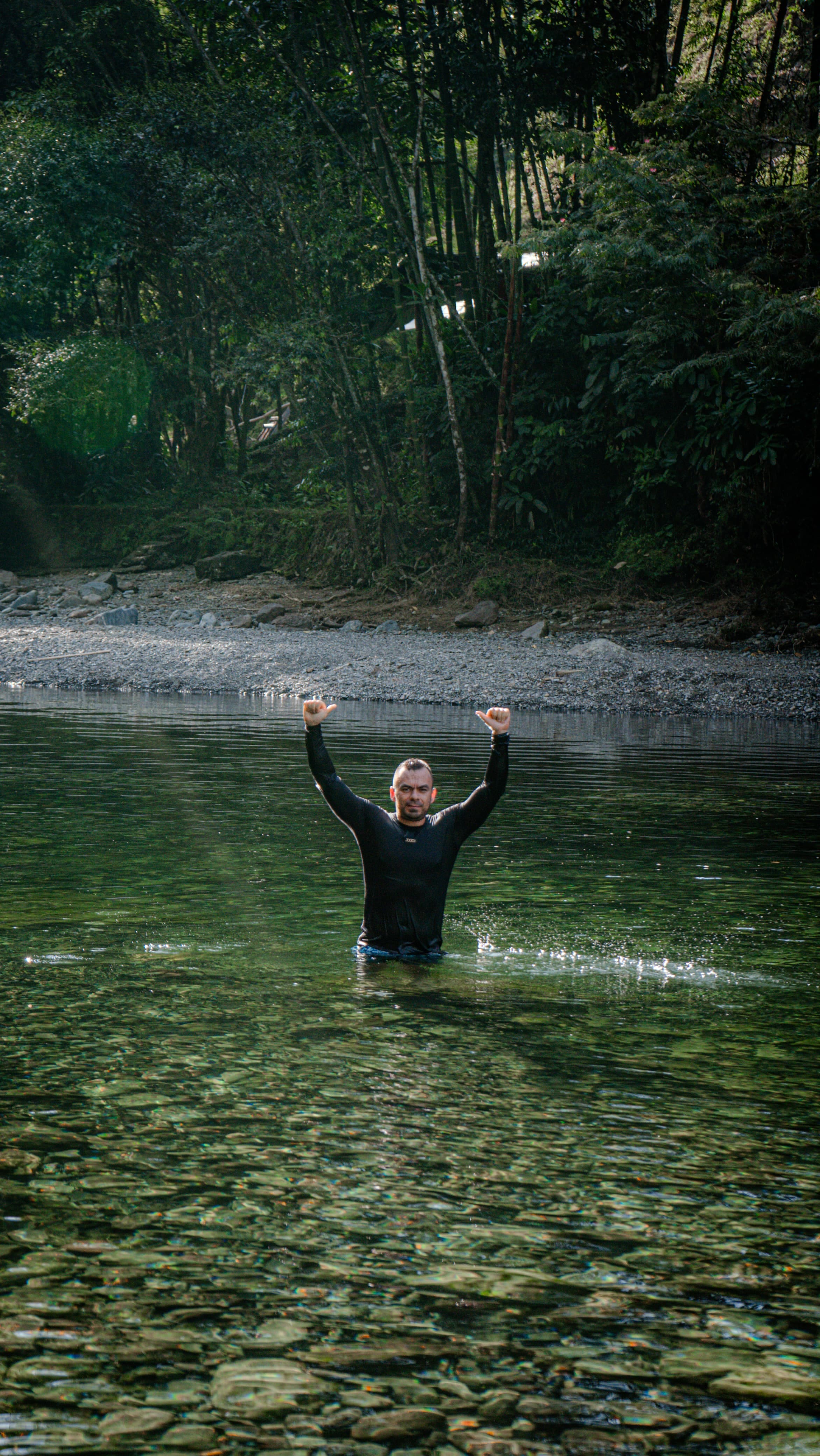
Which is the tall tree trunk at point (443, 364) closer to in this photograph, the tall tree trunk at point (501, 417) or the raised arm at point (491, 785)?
the tall tree trunk at point (501, 417)

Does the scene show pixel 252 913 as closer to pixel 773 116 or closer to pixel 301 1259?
pixel 301 1259

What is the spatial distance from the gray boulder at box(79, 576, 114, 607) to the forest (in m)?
2.94

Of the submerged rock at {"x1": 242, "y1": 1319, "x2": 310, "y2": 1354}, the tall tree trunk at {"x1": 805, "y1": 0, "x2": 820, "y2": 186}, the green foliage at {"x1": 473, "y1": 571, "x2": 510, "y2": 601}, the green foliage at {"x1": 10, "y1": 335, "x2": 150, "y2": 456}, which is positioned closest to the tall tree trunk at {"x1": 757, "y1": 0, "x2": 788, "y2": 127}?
the tall tree trunk at {"x1": 805, "y1": 0, "x2": 820, "y2": 186}

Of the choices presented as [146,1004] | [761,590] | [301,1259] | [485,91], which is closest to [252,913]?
[146,1004]

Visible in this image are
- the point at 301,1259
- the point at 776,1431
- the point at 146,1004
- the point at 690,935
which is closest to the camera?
the point at 776,1431

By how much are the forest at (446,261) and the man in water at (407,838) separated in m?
15.0

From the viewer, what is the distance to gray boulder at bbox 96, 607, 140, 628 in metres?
27.8

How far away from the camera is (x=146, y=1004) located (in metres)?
5.98

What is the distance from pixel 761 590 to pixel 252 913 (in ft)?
57.2

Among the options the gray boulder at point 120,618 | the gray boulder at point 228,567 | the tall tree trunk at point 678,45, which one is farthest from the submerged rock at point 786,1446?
the gray boulder at point 228,567

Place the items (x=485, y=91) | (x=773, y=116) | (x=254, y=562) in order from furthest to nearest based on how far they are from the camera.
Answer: (x=254, y=562), (x=485, y=91), (x=773, y=116)

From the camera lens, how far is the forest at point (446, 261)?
22250 mm

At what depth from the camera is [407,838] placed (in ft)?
22.1

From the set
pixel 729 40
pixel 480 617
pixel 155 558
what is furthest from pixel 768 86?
pixel 155 558
